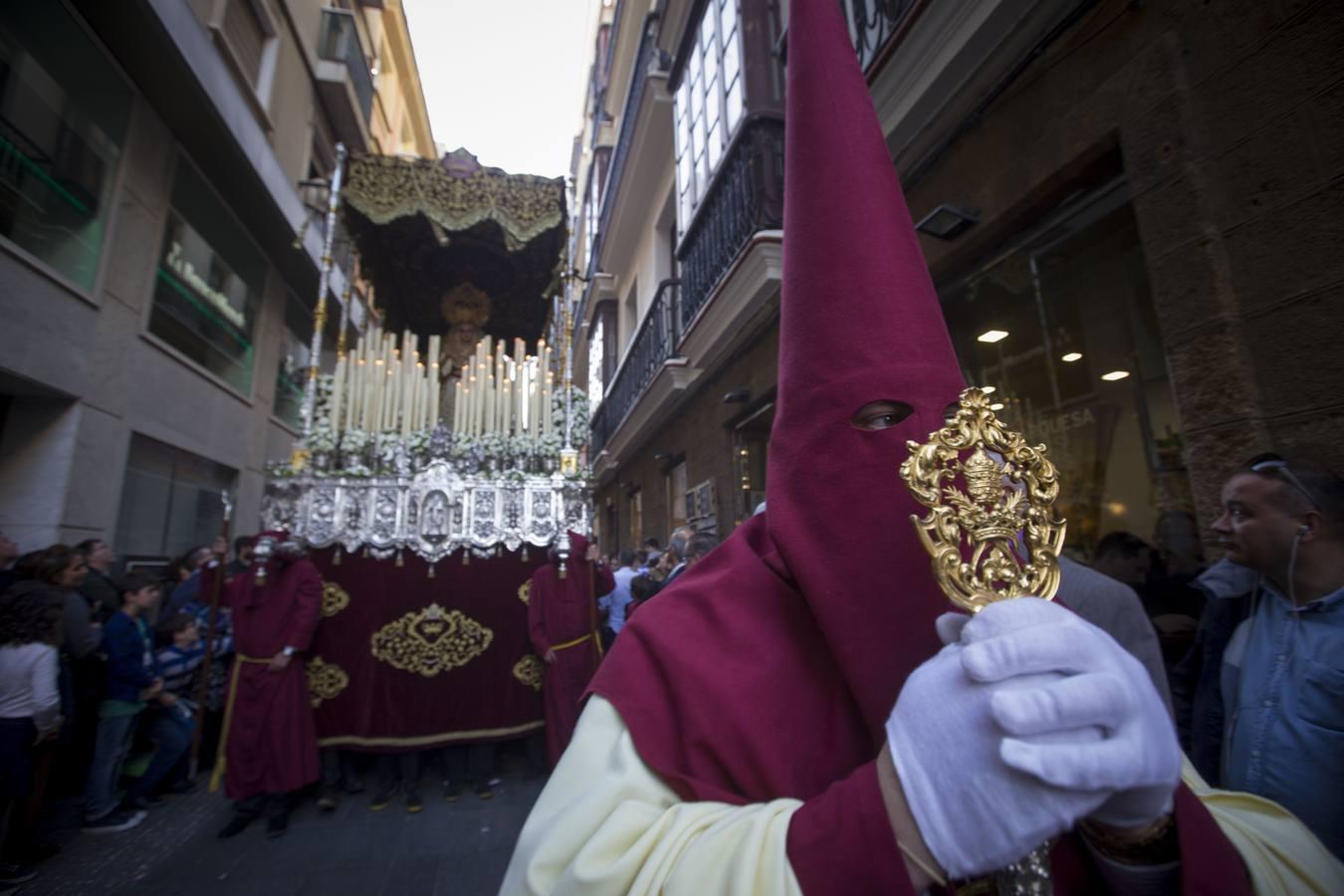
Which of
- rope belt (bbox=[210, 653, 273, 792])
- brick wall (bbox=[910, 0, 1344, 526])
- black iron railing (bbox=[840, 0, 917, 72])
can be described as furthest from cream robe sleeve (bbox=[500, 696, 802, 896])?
black iron railing (bbox=[840, 0, 917, 72])

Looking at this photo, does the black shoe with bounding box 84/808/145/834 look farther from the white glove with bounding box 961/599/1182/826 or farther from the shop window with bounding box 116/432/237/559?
the white glove with bounding box 961/599/1182/826

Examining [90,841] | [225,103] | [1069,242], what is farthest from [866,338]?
[225,103]

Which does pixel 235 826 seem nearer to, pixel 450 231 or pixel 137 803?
pixel 137 803

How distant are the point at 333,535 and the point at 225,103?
6.72 meters

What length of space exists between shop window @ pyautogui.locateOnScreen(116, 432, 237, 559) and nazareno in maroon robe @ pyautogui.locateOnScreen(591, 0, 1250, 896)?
8286 millimetres

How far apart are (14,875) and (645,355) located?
8.09m

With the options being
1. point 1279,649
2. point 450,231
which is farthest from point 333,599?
point 1279,649

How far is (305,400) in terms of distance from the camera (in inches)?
189

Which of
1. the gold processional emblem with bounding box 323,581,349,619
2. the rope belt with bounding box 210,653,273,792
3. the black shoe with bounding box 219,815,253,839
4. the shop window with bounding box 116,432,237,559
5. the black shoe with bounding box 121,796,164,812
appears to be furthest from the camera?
the shop window with bounding box 116,432,237,559

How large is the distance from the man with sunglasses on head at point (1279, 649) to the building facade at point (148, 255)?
25.3 feet

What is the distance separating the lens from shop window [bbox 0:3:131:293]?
5453 mm

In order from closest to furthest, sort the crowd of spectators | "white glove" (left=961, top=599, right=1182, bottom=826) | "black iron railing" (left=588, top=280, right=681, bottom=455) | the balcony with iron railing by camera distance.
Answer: "white glove" (left=961, top=599, right=1182, bottom=826)
the crowd of spectators
"black iron railing" (left=588, top=280, right=681, bottom=455)
the balcony with iron railing

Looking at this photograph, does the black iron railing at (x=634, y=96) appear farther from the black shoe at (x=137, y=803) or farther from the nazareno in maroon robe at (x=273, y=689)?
the black shoe at (x=137, y=803)

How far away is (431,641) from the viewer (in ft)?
14.9
